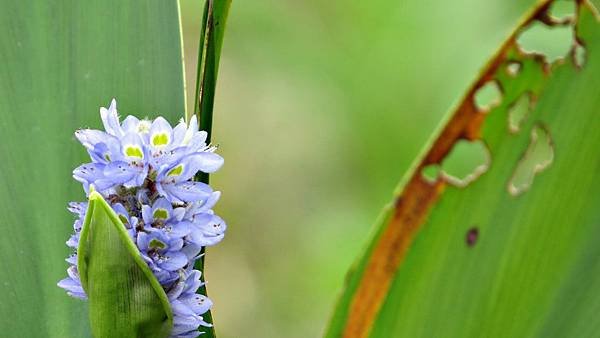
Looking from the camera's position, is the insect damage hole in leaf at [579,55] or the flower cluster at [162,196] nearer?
the insect damage hole in leaf at [579,55]

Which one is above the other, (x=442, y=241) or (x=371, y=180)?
(x=442, y=241)

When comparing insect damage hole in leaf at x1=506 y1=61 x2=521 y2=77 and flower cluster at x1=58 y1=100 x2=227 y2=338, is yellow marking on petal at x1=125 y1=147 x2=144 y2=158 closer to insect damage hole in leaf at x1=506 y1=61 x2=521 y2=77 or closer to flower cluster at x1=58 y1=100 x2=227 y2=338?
flower cluster at x1=58 y1=100 x2=227 y2=338

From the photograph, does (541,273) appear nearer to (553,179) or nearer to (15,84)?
(553,179)

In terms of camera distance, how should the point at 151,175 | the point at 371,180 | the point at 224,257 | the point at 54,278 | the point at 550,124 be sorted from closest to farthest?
the point at 550,124 → the point at 151,175 → the point at 54,278 → the point at 371,180 → the point at 224,257

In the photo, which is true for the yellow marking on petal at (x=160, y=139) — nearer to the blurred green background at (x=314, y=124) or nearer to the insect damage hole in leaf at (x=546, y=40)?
the insect damage hole in leaf at (x=546, y=40)

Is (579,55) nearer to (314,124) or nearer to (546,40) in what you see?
(546,40)

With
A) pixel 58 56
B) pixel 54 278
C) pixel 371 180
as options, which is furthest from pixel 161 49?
pixel 371 180

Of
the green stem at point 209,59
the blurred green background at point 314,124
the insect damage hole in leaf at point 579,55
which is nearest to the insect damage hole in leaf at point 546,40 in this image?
the blurred green background at point 314,124
